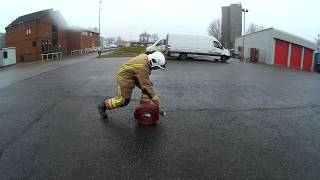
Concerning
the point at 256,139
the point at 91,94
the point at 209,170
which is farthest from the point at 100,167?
the point at 91,94

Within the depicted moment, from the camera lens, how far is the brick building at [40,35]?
55.2 metres

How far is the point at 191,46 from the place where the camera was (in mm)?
29750

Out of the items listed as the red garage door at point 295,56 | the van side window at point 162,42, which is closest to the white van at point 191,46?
the van side window at point 162,42

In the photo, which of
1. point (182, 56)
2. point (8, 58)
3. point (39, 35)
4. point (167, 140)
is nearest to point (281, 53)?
point (182, 56)

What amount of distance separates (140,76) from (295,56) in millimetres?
32524

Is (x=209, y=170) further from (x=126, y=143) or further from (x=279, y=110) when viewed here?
(x=279, y=110)

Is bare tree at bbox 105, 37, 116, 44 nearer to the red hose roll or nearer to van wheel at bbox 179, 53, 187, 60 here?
van wheel at bbox 179, 53, 187, 60

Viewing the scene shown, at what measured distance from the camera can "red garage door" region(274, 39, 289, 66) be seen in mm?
34156

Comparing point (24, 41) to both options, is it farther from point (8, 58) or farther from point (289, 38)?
point (289, 38)

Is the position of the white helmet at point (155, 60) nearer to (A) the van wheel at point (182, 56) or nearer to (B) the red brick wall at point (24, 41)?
(A) the van wheel at point (182, 56)

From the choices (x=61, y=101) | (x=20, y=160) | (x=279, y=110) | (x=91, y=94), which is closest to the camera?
(x=20, y=160)

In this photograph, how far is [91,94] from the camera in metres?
10.8

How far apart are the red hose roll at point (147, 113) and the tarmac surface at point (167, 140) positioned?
0.82 feet

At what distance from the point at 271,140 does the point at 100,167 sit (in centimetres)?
308
